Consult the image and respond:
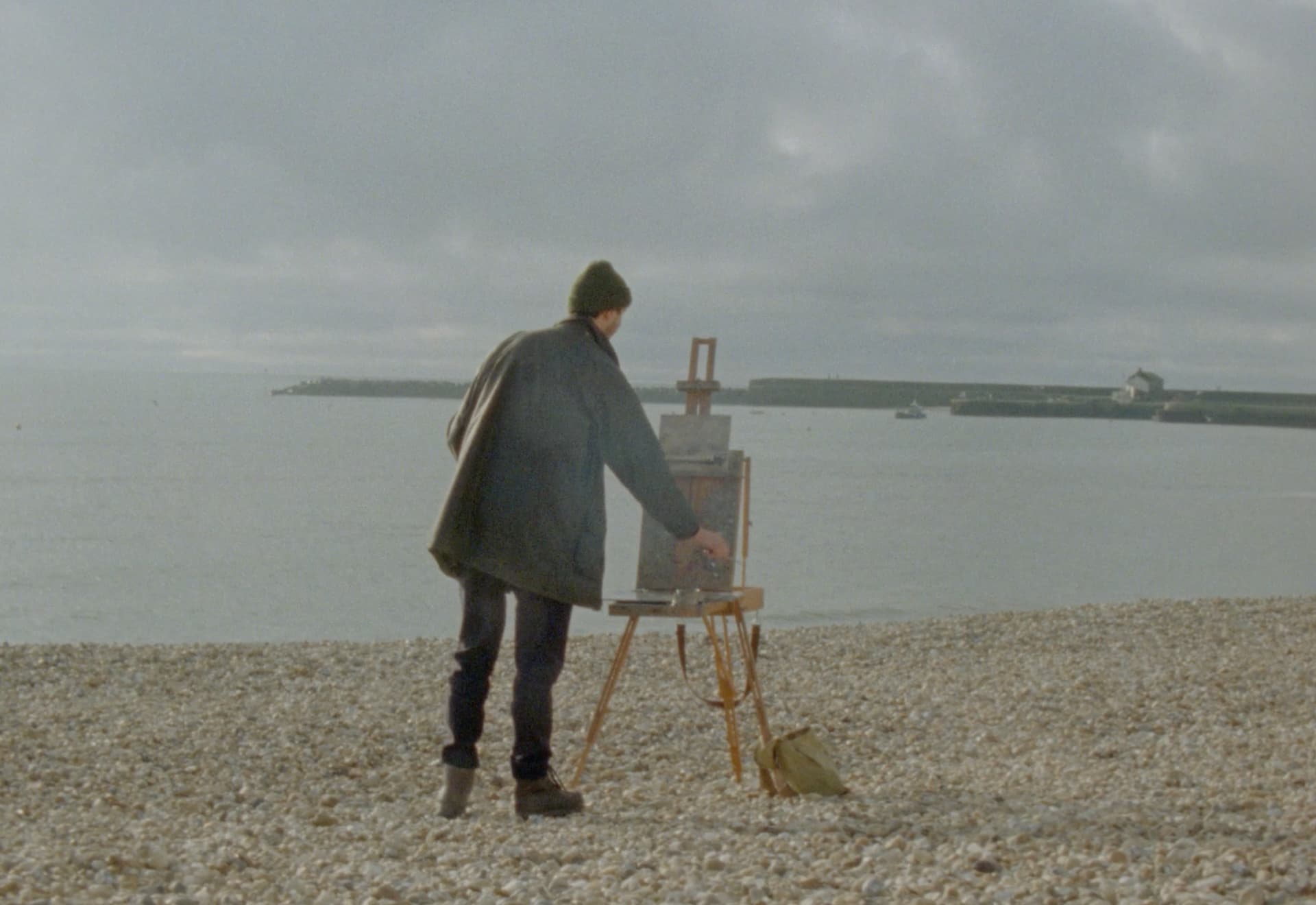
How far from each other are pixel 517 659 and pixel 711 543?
84cm

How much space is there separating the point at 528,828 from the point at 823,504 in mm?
39312

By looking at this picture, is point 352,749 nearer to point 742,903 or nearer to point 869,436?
point 742,903

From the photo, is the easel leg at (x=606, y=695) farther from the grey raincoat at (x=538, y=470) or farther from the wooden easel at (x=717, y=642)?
the grey raincoat at (x=538, y=470)

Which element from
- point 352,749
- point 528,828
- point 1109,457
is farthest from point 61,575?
point 1109,457

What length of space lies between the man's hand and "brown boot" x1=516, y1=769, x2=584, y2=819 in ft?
3.30

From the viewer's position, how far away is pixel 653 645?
38.9 feet

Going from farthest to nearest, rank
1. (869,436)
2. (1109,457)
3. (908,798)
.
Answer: (869,436)
(1109,457)
(908,798)

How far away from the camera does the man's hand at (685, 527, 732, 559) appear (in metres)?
5.70

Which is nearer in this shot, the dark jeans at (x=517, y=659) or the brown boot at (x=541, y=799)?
the dark jeans at (x=517, y=659)

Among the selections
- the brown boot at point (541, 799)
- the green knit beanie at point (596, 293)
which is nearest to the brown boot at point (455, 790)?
the brown boot at point (541, 799)

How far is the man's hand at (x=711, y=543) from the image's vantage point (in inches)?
225

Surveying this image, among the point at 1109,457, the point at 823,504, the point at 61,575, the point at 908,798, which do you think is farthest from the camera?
the point at 1109,457

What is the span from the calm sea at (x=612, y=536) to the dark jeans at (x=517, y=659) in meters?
11.1

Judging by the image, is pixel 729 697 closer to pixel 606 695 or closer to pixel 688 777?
pixel 606 695
